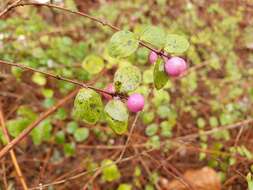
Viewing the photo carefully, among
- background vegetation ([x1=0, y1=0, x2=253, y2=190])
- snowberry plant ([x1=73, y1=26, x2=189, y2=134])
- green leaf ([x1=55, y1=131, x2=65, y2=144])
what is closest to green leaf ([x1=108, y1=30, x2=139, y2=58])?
snowberry plant ([x1=73, y1=26, x2=189, y2=134])

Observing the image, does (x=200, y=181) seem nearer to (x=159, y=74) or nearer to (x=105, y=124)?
(x=105, y=124)

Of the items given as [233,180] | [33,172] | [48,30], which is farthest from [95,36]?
[233,180]

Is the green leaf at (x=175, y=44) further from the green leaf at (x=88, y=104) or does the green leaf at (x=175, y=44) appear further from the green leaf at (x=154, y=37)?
the green leaf at (x=88, y=104)

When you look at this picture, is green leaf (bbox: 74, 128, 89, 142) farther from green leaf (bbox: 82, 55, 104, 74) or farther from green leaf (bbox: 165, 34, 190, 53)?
green leaf (bbox: 165, 34, 190, 53)

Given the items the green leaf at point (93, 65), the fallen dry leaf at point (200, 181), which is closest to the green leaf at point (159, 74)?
the green leaf at point (93, 65)

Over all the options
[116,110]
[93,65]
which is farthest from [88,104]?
[93,65]

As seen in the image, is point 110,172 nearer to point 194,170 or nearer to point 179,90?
point 194,170
